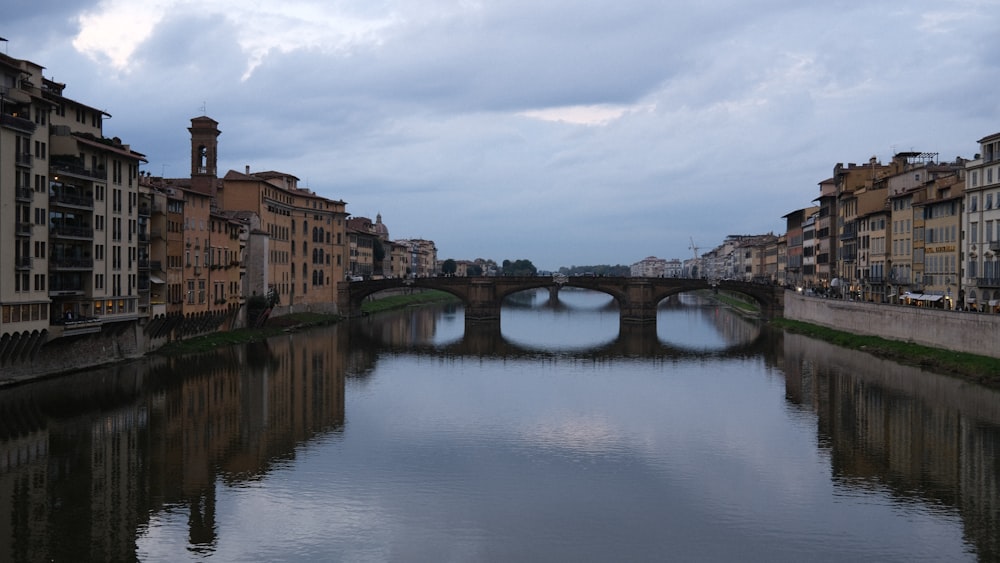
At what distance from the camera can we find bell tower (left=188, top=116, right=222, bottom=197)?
7238cm

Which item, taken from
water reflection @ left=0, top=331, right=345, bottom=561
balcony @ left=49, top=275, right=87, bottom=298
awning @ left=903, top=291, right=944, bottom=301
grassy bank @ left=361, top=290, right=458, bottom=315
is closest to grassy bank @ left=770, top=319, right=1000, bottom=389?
awning @ left=903, top=291, right=944, bottom=301

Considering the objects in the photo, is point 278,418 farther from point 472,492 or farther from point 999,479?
point 999,479

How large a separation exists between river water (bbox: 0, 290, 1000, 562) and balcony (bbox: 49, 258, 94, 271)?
5.27 m

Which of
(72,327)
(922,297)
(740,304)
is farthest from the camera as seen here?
(740,304)

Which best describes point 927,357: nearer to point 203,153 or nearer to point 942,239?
point 942,239

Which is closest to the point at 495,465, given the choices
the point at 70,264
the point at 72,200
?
the point at 70,264

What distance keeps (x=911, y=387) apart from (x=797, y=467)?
60.4 feet

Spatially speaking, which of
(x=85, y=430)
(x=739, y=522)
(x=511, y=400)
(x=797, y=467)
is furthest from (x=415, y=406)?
(x=739, y=522)

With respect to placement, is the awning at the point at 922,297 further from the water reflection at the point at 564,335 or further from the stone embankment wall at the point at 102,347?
the stone embankment wall at the point at 102,347

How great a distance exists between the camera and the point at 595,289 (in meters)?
97.7

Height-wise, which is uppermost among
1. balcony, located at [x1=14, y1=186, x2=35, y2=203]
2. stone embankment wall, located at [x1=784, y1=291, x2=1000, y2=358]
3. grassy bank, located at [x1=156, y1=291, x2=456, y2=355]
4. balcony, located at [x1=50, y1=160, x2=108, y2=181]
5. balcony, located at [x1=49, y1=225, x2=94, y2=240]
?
balcony, located at [x1=50, y1=160, x2=108, y2=181]

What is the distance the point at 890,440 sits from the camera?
107 ft

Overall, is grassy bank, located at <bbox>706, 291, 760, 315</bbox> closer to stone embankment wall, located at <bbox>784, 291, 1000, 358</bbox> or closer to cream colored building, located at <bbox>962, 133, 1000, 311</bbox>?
stone embankment wall, located at <bbox>784, 291, 1000, 358</bbox>

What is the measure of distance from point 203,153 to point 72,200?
1228 inches
